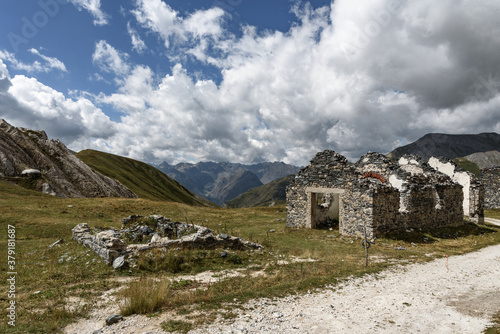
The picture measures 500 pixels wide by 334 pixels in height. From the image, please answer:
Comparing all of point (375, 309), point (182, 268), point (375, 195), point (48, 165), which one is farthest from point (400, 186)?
point (48, 165)

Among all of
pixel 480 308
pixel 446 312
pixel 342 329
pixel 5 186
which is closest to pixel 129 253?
pixel 342 329

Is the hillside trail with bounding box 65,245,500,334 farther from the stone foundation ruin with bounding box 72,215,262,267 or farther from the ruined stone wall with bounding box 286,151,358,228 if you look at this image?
the ruined stone wall with bounding box 286,151,358,228

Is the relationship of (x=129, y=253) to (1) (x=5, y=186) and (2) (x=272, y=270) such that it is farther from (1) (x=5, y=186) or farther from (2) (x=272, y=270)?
(1) (x=5, y=186)

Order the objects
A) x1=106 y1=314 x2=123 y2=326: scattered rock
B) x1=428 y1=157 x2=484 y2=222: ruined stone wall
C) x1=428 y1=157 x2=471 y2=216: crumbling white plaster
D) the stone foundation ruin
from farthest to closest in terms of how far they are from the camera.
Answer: x1=428 y1=157 x2=471 y2=216: crumbling white plaster → x1=428 y1=157 x2=484 y2=222: ruined stone wall → the stone foundation ruin → x1=106 y1=314 x2=123 y2=326: scattered rock

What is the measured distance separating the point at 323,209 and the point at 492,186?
35.8 metres

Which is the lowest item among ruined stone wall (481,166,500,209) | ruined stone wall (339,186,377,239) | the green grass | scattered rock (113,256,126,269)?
the green grass

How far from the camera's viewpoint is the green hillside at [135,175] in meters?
91.6

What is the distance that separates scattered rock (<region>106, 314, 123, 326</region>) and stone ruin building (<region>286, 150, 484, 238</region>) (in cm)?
1777

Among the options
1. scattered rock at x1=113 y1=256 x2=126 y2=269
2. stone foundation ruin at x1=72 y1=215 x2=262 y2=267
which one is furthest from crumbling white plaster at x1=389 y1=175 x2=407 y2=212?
scattered rock at x1=113 y1=256 x2=126 y2=269

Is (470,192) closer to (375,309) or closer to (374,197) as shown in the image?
(374,197)

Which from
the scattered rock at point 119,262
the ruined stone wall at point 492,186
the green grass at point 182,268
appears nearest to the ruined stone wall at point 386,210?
the green grass at point 182,268

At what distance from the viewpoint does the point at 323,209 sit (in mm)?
Answer: 26172

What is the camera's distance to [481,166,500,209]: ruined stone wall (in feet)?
132

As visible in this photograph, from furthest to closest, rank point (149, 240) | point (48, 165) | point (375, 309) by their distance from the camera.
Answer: point (48, 165) → point (149, 240) → point (375, 309)
